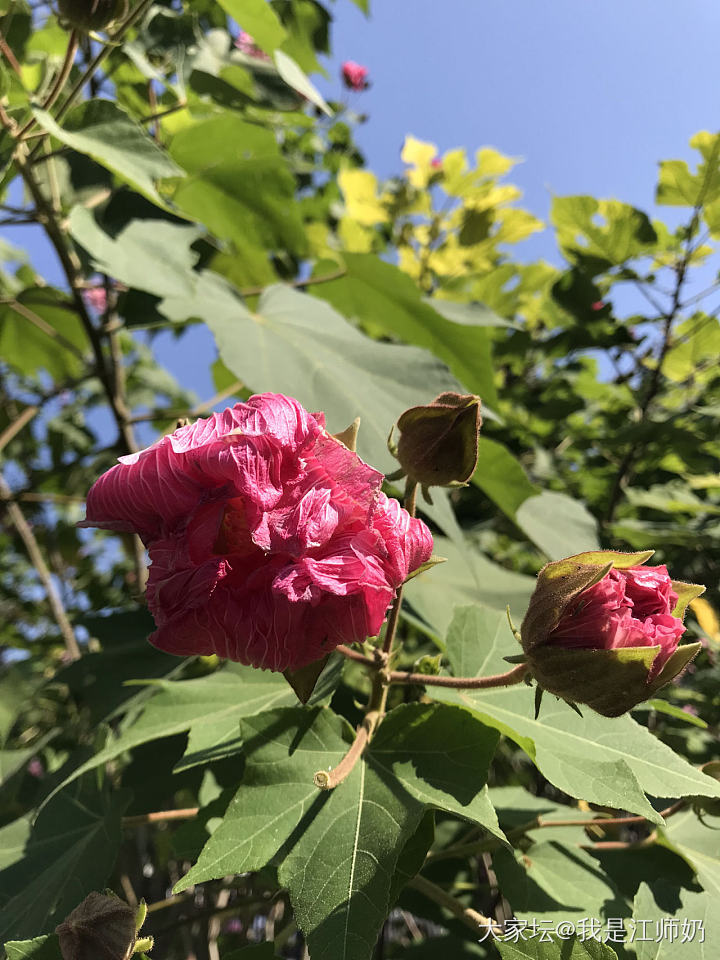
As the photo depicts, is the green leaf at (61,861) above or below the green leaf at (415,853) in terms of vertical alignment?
above

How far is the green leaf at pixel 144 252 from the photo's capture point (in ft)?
3.58

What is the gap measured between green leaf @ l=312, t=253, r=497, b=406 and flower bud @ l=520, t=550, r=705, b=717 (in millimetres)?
748

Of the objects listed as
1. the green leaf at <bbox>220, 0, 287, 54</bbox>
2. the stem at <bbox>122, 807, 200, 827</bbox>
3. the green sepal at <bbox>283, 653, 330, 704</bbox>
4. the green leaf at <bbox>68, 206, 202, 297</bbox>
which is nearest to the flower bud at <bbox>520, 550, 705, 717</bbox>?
the green sepal at <bbox>283, 653, 330, 704</bbox>

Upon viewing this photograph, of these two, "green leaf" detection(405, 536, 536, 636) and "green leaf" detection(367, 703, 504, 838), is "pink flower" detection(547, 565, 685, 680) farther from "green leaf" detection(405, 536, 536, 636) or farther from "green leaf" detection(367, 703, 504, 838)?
"green leaf" detection(405, 536, 536, 636)

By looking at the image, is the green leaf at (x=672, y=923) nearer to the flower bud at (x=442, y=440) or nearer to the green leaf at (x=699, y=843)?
the green leaf at (x=699, y=843)

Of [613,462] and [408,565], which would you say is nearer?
[408,565]

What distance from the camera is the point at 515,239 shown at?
80.3 inches

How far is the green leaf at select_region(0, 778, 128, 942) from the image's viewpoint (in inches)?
29.8

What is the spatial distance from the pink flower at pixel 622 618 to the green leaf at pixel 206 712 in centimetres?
39

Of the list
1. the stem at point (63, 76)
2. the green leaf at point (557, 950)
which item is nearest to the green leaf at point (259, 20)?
the stem at point (63, 76)

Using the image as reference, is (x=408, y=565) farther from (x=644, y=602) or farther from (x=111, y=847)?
(x=111, y=847)

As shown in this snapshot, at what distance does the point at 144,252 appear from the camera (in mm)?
1191

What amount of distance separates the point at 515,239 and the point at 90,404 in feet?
7.07

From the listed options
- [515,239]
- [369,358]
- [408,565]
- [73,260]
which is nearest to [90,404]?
[73,260]
